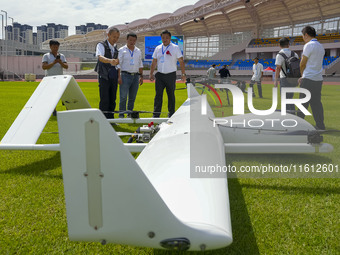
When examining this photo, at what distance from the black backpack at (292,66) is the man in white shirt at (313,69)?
42cm

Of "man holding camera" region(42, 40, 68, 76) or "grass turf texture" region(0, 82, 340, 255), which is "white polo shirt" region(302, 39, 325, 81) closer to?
"grass turf texture" region(0, 82, 340, 255)

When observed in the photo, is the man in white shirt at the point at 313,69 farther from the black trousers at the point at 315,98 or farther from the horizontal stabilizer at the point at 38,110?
the horizontal stabilizer at the point at 38,110

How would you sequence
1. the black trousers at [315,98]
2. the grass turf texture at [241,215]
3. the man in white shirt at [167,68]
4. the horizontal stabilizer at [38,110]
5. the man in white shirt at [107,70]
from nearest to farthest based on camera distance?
the grass turf texture at [241,215] < the horizontal stabilizer at [38,110] < the black trousers at [315,98] < the man in white shirt at [107,70] < the man in white shirt at [167,68]

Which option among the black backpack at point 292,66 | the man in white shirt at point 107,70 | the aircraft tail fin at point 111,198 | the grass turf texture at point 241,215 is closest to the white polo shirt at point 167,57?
the man in white shirt at point 107,70

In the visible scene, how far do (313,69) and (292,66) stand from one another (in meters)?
0.66

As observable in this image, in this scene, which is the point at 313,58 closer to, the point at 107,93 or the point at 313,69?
the point at 313,69

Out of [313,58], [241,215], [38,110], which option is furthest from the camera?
[313,58]

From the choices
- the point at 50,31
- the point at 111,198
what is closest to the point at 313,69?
the point at 111,198

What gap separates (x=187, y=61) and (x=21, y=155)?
5200 centimetres

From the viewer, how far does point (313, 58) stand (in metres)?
4.87

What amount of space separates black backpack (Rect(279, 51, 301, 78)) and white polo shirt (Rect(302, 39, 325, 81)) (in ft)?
1.69

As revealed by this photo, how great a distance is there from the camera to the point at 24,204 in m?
2.34

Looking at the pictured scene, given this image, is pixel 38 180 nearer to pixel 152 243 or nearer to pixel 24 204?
pixel 24 204

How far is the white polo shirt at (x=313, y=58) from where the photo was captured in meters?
4.81
